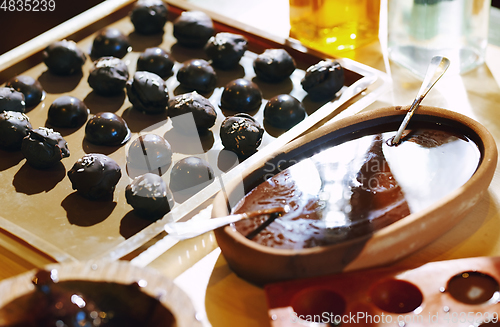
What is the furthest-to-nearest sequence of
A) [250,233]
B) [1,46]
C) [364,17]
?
[1,46] < [364,17] < [250,233]

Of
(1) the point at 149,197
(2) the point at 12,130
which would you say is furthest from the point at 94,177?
(2) the point at 12,130

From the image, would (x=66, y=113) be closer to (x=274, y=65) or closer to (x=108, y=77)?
(x=108, y=77)

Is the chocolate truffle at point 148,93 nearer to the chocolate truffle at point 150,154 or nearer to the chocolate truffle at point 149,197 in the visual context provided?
the chocolate truffle at point 150,154

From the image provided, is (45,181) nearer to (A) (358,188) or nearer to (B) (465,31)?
(A) (358,188)

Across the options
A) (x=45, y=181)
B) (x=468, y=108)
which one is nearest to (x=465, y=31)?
(x=468, y=108)

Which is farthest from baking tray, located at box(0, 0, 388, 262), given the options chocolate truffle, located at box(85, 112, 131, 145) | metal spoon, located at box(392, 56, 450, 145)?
metal spoon, located at box(392, 56, 450, 145)

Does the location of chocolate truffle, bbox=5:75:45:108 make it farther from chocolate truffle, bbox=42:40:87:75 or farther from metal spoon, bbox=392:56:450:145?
metal spoon, bbox=392:56:450:145

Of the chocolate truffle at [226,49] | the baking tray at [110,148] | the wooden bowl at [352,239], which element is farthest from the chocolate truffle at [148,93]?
the wooden bowl at [352,239]
